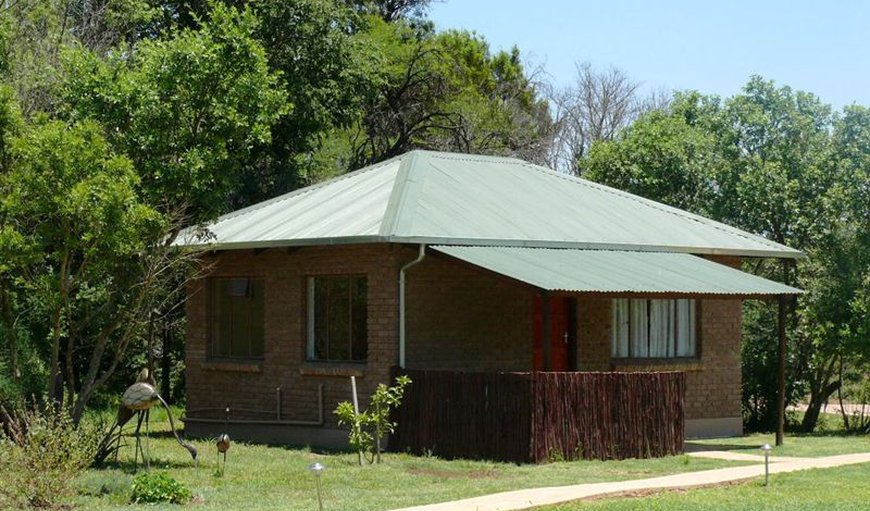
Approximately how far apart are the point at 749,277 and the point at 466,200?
436 centimetres

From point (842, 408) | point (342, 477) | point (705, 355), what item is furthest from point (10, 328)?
point (842, 408)

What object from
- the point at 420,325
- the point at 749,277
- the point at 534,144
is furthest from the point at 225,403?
the point at 534,144

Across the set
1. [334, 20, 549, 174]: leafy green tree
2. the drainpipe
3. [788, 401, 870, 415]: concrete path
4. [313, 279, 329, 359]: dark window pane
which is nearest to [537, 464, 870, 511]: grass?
the drainpipe

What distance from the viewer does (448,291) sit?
19.6 meters

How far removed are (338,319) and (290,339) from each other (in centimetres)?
102

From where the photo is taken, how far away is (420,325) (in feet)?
63.3

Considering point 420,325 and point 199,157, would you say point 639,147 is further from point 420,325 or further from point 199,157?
point 199,157

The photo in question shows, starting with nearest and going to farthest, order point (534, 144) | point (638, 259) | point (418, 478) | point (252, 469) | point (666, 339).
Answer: point (418, 478) → point (252, 469) → point (638, 259) → point (666, 339) → point (534, 144)

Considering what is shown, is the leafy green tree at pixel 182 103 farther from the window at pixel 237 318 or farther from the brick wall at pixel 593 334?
the brick wall at pixel 593 334

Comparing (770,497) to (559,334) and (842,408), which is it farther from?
(842,408)

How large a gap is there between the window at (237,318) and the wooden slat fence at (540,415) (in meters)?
4.10

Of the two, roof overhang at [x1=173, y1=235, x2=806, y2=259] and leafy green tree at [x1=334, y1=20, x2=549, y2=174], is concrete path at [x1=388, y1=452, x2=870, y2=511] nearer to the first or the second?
roof overhang at [x1=173, y1=235, x2=806, y2=259]

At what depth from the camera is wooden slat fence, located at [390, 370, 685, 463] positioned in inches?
662

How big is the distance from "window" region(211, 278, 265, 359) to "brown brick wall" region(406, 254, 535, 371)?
322 centimetres
